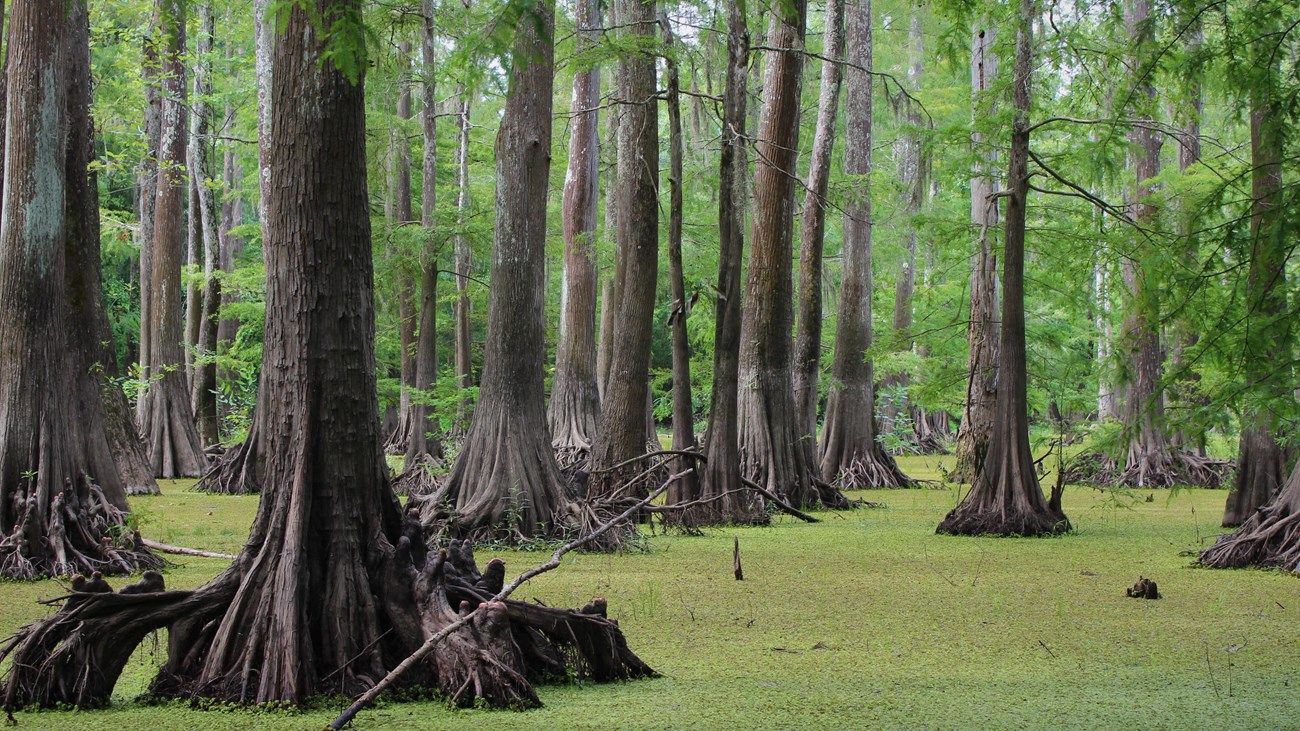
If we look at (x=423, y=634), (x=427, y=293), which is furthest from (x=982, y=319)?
(x=423, y=634)

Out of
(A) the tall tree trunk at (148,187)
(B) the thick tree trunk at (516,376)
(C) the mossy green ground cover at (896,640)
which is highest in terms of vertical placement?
(A) the tall tree trunk at (148,187)

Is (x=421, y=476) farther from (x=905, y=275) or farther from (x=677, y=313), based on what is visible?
(x=905, y=275)

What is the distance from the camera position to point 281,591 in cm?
389

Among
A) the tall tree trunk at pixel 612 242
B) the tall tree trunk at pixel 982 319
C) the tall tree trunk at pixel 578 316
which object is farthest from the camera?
the tall tree trunk at pixel 578 316

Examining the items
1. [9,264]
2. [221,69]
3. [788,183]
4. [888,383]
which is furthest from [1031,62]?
[888,383]

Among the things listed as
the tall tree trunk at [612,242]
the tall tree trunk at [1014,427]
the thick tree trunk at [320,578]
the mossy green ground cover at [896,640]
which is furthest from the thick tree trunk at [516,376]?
the thick tree trunk at [320,578]

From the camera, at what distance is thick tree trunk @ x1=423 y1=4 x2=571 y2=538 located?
8195mm

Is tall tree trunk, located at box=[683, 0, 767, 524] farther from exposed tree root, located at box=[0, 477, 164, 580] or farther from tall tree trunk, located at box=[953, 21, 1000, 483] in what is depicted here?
exposed tree root, located at box=[0, 477, 164, 580]

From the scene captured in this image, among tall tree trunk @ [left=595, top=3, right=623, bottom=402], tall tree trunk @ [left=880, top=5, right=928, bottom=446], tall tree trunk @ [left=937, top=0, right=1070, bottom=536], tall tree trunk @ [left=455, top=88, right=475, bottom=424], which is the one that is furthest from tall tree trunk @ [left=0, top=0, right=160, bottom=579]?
tall tree trunk @ [left=880, top=5, right=928, bottom=446]

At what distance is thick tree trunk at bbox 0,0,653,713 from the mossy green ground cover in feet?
0.44

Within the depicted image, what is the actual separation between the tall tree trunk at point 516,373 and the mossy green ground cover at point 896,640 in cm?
56

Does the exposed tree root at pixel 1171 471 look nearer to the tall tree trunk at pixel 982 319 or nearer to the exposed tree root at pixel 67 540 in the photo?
the tall tree trunk at pixel 982 319

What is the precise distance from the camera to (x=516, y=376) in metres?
8.58

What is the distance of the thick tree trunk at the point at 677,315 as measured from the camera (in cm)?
925
